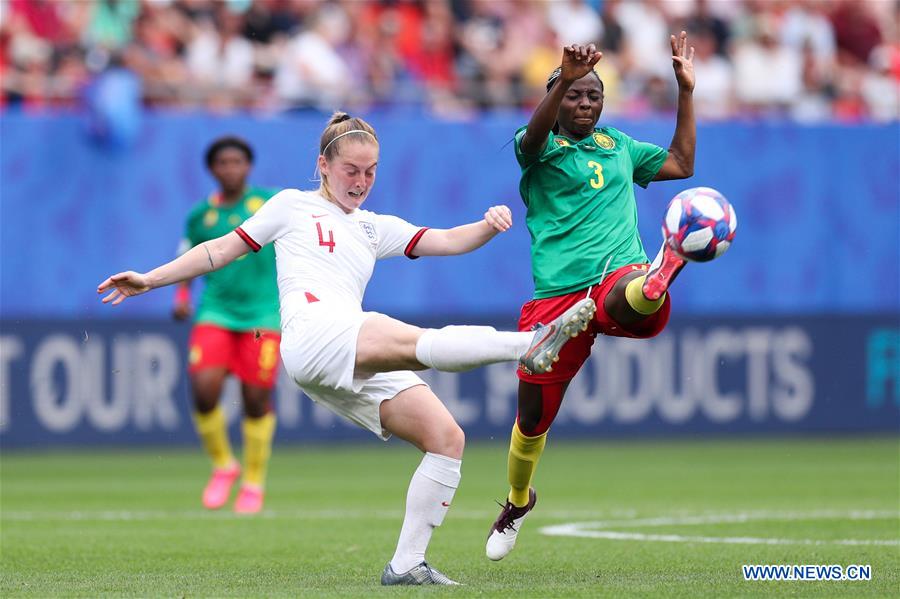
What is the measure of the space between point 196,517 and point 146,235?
25.1ft

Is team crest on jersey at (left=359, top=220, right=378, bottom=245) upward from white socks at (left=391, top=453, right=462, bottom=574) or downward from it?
upward

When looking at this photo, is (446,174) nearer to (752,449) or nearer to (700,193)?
(752,449)

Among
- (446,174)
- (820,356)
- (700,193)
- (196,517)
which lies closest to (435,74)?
(446,174)

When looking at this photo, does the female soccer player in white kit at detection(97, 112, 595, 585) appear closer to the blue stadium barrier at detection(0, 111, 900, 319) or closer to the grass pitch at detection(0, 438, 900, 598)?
A: the grass pitch at detection(0, 438, 900, 598)

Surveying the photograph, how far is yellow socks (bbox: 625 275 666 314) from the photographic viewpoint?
7570 millimetres

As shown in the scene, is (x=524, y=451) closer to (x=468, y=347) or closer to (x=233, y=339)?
(x=468, y=347)

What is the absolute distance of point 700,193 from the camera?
7391 millimetres

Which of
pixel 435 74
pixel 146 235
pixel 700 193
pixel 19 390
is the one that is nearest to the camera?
pixel 700 193

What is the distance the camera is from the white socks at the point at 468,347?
6.76 m

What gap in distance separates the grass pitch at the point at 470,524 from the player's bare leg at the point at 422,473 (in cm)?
19

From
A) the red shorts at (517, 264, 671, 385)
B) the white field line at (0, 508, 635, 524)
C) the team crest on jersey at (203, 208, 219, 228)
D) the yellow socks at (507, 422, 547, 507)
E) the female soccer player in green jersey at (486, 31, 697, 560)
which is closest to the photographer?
the red shorts at (517, 264, 671, 385)

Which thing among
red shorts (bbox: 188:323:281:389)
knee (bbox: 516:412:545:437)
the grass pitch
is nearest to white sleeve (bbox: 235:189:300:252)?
the grass pitch

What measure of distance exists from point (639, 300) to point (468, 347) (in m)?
1.12

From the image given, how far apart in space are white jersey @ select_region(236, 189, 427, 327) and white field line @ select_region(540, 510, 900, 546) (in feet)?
9.84
